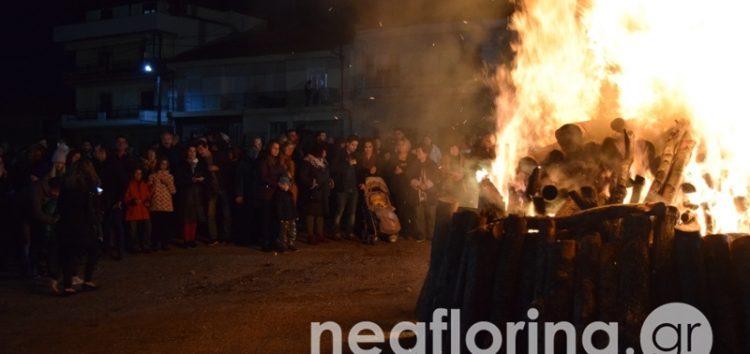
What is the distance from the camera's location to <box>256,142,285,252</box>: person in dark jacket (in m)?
12.8

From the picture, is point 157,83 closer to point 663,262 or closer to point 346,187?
point 346,187

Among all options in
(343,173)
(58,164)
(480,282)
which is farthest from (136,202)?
(480,282)

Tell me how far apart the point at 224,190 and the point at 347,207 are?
239 centimetres

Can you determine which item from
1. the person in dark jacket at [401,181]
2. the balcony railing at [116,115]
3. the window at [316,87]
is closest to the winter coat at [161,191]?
the person in dark jacket at [401,181]

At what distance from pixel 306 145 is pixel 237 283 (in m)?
4.70

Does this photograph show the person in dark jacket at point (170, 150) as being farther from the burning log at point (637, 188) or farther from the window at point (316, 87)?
the window at point (316, 87)

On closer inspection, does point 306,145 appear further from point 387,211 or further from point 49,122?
point 49,122

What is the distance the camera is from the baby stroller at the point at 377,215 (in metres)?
13.6

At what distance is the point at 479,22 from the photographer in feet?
91.6

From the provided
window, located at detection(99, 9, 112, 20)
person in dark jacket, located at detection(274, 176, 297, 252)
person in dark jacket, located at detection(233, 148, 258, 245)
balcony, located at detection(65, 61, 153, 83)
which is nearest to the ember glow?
person in dark jacket, located at detection(274, 176, 297, 252)

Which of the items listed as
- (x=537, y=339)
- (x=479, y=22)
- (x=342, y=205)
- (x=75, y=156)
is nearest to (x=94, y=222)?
(x=75, y=156)

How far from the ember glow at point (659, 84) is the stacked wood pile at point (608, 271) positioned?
161 cm

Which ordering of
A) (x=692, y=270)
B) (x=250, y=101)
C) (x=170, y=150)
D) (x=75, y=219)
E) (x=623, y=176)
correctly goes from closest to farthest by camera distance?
(x=692, y=270), (x=623, y=176), (x=75, y=219), (x=170, y=150), (x=250, y=101)

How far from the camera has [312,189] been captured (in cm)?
1336
